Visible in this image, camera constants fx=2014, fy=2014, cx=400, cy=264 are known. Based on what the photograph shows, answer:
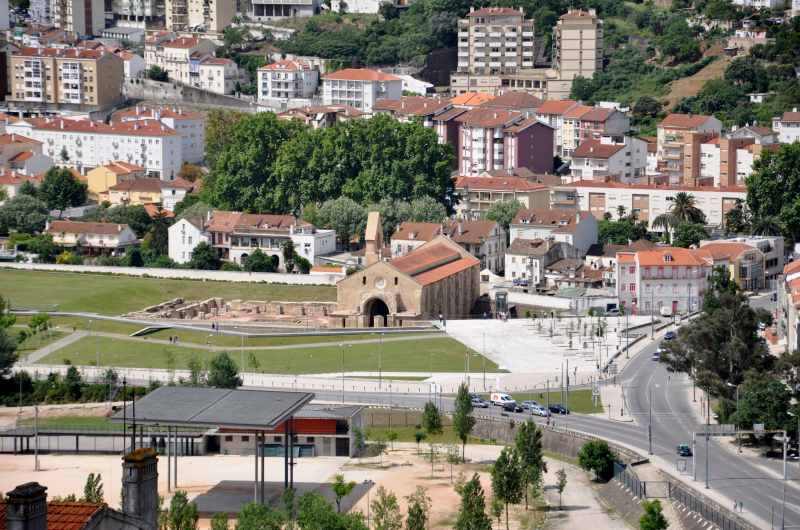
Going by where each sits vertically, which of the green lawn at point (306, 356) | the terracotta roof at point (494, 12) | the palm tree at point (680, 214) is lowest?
the green lawn at point (306, 356)

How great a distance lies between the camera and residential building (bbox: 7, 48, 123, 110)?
6009 inches

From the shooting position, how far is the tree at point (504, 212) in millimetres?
111812

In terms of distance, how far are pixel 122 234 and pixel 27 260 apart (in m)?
6.79

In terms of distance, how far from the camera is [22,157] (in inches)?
5285

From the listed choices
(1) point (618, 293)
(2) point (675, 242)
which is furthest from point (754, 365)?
(2) point (675, 242)

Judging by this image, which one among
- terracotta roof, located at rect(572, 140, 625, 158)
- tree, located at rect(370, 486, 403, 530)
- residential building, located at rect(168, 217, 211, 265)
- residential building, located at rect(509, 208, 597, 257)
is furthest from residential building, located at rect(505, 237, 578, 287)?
tree, located at rect(370, 486, 403, 530)

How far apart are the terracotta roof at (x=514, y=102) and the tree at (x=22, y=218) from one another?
33010mm

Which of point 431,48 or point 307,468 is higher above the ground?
point 431,48

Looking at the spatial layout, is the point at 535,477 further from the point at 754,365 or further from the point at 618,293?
the point at 618,293

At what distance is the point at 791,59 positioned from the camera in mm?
136250

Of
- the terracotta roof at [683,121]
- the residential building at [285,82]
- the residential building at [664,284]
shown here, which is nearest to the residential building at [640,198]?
the terracotta roof at [683,121]

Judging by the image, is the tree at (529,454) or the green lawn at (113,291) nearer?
the tree at (529,454)

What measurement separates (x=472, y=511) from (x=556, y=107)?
269ft

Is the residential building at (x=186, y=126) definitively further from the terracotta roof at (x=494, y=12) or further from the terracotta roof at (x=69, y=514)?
the terracotta roof at (x=69, y=514)
